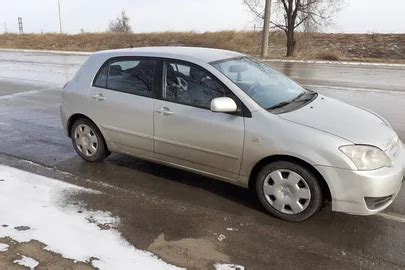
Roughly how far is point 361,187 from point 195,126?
1.68 metres

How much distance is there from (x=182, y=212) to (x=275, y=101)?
1446 mm

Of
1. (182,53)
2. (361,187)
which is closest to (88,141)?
(182,53)

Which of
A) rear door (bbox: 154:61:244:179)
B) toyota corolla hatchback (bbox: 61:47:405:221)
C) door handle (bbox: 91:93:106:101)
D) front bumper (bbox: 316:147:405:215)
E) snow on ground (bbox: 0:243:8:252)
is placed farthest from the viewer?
door handle (bbox: 91:93:106:101)

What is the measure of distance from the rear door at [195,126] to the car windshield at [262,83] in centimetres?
25

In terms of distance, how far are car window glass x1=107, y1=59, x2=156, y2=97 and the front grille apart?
248 cm

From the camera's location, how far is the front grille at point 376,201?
11.9 feet

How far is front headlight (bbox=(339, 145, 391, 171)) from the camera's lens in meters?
3.57

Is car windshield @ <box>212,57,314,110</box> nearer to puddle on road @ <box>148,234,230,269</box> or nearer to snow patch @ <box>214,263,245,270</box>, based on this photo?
puddle on road @ <box>148,234,230,269</box>

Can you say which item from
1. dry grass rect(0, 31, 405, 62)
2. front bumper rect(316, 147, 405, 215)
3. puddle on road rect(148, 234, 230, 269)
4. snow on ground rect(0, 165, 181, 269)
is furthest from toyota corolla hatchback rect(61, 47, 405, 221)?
dry grass rect(0, 31, 405, 62)

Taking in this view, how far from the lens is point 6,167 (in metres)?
5.37

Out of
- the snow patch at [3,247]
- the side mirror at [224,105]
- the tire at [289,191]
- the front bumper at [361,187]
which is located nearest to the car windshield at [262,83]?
the side mirror at [224,105]

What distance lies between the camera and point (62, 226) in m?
3.82

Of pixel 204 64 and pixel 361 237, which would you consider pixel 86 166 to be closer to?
pixel 204 64

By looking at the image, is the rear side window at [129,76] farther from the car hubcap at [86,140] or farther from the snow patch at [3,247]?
the snow patch at [3,247]
